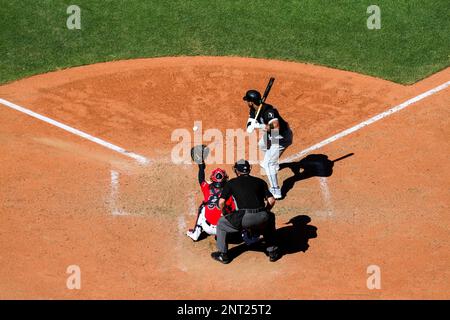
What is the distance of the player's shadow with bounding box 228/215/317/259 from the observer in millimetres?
14086

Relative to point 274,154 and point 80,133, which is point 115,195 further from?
point 274,154

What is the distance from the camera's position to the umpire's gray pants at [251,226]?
1319 centimetres

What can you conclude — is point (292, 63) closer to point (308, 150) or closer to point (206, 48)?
point (206, 48)

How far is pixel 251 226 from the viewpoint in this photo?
1327 cm

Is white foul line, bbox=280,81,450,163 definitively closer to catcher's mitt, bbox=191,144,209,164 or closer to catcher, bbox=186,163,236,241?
catcher's mitt, bbox=191,144,209,164

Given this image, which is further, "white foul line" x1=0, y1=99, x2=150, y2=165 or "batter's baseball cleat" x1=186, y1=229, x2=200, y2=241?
"white foul line" x1=0, y1=99, x2=150, y2=165

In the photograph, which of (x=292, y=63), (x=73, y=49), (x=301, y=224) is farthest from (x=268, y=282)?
(x=73, y=49)

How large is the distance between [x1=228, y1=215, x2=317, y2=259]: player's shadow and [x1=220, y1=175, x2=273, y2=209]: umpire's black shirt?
115 centimetres

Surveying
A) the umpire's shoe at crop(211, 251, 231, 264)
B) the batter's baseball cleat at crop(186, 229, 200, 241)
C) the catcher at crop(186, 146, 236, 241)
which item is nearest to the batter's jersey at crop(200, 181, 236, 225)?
the catcher at crop(186, 146, 236, 241)

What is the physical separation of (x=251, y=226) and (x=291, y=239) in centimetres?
132

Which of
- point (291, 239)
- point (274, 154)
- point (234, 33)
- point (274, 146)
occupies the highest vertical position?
point (234, 33)

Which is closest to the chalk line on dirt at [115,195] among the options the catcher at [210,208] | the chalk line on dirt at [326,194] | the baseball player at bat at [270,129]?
the catcher at [210,208]

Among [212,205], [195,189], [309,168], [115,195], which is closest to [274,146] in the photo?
[309,168]

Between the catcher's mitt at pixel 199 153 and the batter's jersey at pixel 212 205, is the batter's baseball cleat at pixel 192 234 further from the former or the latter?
the catcher's mitt at pixel 199 153
